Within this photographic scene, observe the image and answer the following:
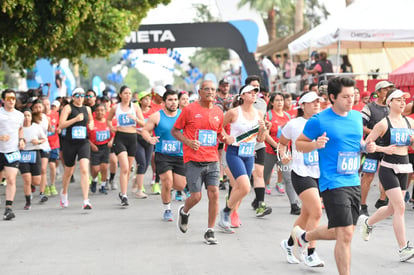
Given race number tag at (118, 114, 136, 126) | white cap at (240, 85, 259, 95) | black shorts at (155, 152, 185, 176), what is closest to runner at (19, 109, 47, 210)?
race number tag at (118, 114, 136, 126)

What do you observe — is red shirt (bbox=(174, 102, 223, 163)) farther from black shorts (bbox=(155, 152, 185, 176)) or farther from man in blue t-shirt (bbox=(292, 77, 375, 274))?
man in blue t-shirt (bbox=(292, 77, 375, 274))

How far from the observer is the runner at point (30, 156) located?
12.0 meters

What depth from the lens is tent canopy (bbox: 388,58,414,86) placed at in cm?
→ 1593

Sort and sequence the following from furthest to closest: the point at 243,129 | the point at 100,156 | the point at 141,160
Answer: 1. the point at 100,156
2. the point at 141,160
3. the point at 243,129

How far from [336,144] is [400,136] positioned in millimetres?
2518

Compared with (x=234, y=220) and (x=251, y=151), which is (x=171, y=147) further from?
(x=251, y=151)

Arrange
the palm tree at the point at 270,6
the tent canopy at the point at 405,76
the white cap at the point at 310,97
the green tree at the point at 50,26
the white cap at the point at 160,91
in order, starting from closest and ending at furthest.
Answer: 1. the white cap at the point at 310,97
2. the white cap at the point at 160,91
3. the green tree at the point at 50,26
4. the tent canopy at the point at 405,76
5. the palm tree at the point at 270,6

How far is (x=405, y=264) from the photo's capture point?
7.32 meters

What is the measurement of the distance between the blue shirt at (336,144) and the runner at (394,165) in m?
1.64

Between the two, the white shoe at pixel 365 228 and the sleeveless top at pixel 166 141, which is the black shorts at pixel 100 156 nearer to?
the sleeveless top at pixel 166 141

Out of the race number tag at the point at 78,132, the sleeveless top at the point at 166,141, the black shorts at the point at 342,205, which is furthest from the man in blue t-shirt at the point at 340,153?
the race number tag at the point at 78,132

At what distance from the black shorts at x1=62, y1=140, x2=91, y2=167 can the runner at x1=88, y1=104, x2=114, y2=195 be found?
2375 mm

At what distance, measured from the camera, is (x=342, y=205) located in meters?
5.94

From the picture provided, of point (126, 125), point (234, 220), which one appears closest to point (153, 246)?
point (234, 220)
